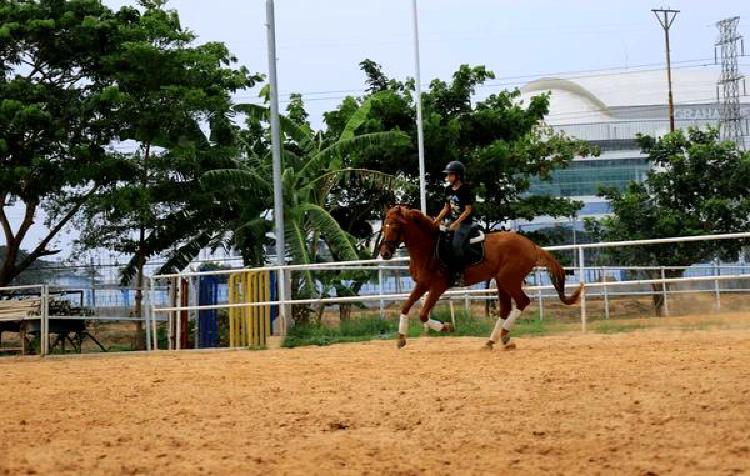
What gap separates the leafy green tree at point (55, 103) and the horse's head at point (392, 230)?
Result: 43.0ft

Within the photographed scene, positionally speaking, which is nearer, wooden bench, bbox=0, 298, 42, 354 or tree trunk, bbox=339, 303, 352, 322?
wooden bench, bbox=0, 298, 42, 354

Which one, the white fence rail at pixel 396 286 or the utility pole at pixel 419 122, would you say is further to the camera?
the utility pole at pixel 419 122

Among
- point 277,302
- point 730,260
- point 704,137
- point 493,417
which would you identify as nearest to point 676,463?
point 493,417

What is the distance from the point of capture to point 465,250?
14625 mm

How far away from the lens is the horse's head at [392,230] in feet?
48.3

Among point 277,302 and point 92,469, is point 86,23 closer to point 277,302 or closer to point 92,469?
point 277,302

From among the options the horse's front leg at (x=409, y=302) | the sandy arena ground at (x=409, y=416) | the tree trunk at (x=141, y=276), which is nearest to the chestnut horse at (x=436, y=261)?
the horse's front leg at (x=409, y=302)

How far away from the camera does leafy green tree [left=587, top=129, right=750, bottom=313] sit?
32438 millimetres

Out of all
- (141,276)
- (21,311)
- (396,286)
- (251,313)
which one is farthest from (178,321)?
(141,276)

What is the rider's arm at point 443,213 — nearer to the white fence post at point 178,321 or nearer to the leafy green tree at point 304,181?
the white fence post at point 178,321

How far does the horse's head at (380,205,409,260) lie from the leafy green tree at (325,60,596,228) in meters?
17.0

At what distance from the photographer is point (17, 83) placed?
26172 mm

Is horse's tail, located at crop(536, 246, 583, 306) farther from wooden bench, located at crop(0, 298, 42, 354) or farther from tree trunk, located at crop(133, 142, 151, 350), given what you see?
tree trunk, located at crop(133, 142, 151, 350)

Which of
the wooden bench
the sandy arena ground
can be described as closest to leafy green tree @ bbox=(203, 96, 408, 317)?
the wooden bench
